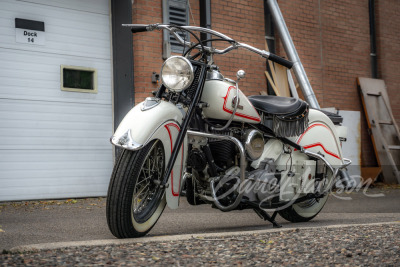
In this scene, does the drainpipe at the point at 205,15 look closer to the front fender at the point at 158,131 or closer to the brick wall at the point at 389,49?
the brick wall at the point at 389,49

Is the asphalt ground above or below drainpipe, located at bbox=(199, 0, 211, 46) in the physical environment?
below

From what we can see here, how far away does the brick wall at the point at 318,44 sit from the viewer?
9.16m

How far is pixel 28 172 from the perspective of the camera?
8.09 meters

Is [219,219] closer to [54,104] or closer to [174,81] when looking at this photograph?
[174,81]

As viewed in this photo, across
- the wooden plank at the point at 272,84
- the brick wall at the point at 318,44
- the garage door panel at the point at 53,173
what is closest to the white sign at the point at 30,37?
the brick wall at the point at 318,44

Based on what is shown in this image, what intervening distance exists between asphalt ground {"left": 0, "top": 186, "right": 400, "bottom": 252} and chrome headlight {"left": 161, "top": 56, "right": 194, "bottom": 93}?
1069 millimetres

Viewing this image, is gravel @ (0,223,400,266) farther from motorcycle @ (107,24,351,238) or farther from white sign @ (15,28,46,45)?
white sign @ (15,28,46,45)

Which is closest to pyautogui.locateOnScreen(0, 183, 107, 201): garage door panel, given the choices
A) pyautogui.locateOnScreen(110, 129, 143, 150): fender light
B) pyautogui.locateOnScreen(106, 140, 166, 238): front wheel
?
pyautogui.locateOnScreen(106, 140, 166, 238): front wheel

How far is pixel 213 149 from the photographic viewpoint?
4922 millimetres

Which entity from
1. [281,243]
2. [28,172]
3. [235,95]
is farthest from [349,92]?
[281,243]

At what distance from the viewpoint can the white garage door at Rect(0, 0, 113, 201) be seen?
8.00 meters

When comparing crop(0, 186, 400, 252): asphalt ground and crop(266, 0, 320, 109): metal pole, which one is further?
crop(266, 0, 320, 109): metal pole

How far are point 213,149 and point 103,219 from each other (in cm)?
159

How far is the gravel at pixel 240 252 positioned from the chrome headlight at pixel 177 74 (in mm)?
1056
